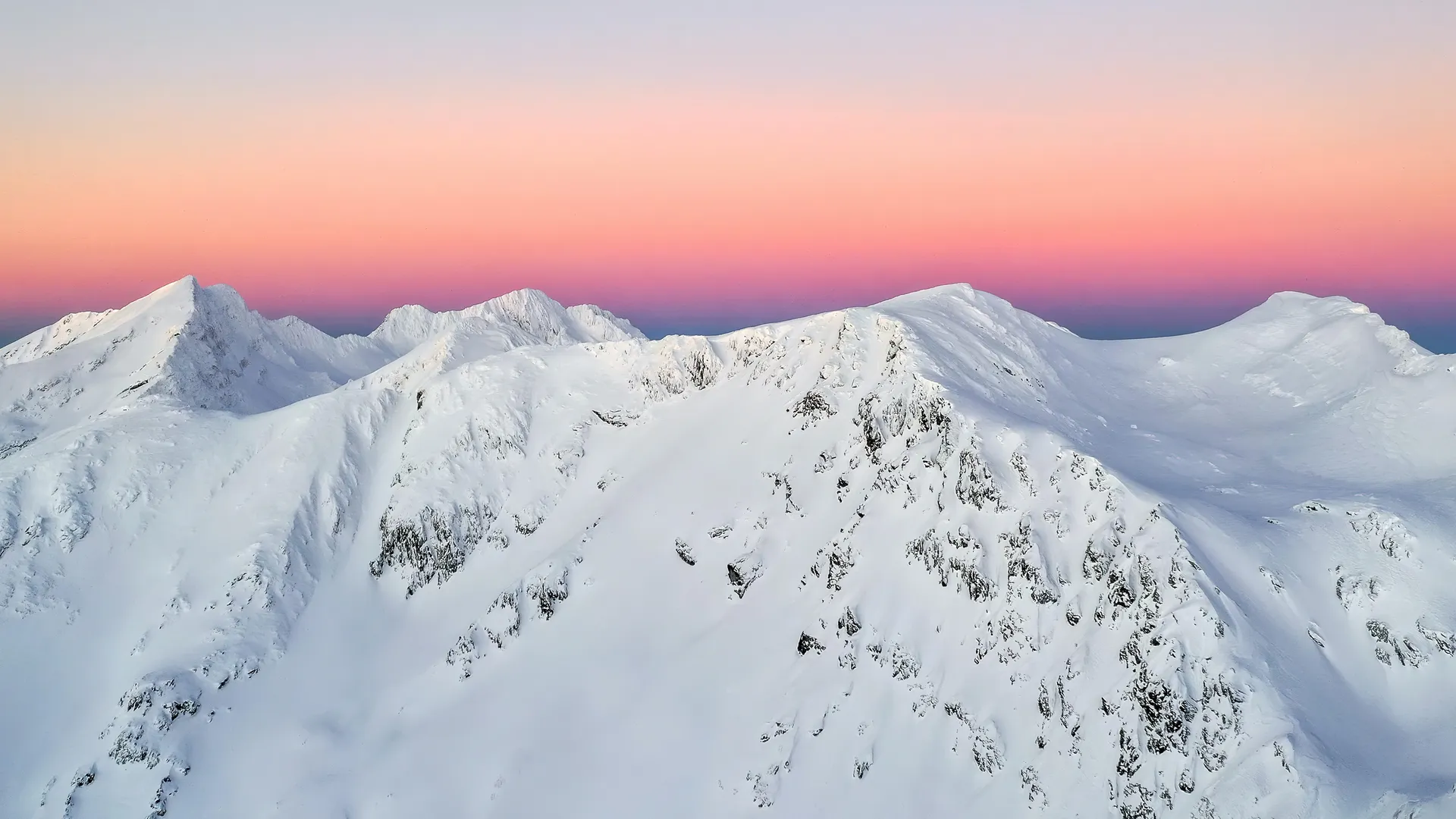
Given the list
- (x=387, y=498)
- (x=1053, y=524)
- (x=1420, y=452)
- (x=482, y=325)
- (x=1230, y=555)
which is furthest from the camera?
(x=482, y=325)

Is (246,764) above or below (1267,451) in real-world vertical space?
below

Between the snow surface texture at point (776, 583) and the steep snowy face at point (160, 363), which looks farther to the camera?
the steep snowy face at point (160, 363)

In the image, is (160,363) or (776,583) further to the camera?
(160,363)

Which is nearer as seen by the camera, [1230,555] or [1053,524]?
[1230,555]

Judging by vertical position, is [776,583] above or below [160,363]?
above

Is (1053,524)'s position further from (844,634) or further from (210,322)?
(210,322)

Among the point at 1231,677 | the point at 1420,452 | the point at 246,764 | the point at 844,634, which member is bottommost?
the point at 246,764

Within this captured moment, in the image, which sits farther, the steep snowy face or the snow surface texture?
the steep snowy face

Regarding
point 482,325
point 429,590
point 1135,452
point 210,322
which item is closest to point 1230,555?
point 1135,452
